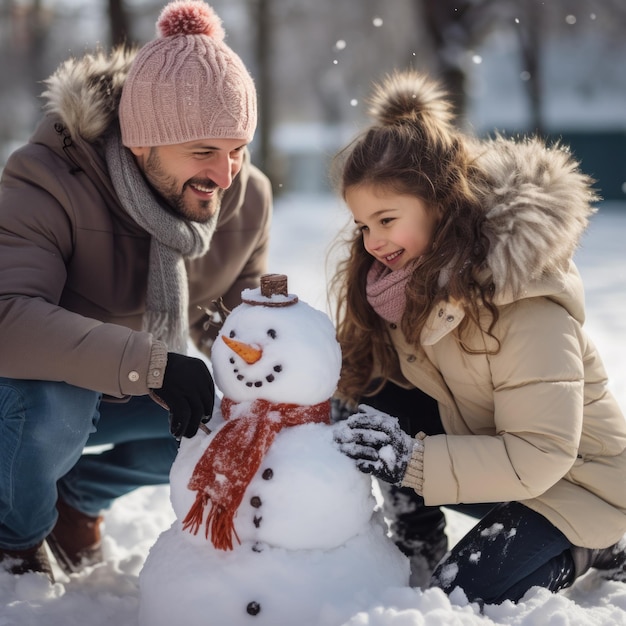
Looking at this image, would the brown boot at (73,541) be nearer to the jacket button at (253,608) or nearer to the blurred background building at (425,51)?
the jacket button at (253,608)

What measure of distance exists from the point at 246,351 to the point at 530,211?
0.76 meters

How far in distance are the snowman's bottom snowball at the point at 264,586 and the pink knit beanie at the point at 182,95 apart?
45.4 inches

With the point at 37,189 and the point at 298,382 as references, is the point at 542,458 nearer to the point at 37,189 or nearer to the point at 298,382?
the point at 298,382

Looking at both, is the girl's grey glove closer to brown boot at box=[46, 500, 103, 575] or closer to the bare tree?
brown boot at box=[46, 500, 103, 575]

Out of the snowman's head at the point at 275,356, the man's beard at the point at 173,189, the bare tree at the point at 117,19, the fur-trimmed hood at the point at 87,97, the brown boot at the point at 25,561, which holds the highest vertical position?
the bare tree at the point at 117,19

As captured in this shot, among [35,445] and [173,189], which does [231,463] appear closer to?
[35,445]

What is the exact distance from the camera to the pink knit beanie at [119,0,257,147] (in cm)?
212

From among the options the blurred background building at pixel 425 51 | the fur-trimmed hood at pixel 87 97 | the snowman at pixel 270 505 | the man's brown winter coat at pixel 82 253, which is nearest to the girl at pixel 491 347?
the snowman at pixel 270 505

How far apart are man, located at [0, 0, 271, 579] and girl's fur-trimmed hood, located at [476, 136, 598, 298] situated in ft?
2.43

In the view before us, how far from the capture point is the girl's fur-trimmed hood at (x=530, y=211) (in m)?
1.77

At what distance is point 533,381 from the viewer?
5.80ft

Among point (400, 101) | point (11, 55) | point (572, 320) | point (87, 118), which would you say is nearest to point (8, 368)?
point (87, 118)

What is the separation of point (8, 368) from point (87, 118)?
75cm

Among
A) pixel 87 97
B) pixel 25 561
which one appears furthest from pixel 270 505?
pixel 87 97
